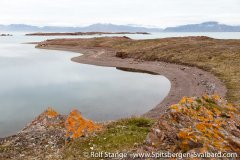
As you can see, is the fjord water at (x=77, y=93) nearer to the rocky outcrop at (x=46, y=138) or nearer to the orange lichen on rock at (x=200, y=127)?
the rocky outcrop at (x=46, y=138)

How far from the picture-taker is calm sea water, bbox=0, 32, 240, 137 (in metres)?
38.3

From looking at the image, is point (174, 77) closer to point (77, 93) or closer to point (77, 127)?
point (77, 93)

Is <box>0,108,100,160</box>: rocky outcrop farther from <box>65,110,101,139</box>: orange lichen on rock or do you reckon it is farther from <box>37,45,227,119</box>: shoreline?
<box>37,45,227,119</box>: shoreline

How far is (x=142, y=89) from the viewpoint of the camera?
181ft

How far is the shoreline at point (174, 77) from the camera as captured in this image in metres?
43.9

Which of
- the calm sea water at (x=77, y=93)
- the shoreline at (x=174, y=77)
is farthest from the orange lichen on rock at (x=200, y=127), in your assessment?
the calm sea water at (x=77, y=93)

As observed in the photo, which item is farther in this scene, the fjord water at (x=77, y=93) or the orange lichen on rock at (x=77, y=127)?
the fjord water at (x=77, y=93)

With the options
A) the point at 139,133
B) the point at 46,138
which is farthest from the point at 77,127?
the point at 139,133

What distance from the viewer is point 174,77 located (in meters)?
63.5

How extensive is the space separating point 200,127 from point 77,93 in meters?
39.4

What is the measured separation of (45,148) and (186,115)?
340 inches

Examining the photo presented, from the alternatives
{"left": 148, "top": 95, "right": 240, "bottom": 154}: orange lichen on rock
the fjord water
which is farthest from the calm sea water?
{"left": 148, "top": 95, "right": 240, "bottom": 154}: orange lichen on rock

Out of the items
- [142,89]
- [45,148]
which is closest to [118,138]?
[45,148]

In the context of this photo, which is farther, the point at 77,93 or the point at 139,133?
the point at 77,93
